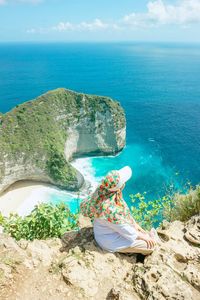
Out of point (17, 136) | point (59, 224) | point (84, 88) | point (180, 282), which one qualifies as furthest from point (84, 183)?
point (84, 88)

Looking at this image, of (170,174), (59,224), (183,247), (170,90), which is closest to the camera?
(183,247)

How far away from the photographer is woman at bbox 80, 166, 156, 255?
239 inches

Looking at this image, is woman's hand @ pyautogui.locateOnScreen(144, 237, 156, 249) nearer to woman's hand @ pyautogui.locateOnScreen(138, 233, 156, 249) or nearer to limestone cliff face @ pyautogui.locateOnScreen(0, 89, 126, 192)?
woman's hand @ pyautogui.locateOnScreen(138, 233, 156, 249)

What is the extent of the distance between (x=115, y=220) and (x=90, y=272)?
51.0 inches

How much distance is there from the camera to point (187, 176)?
138ft

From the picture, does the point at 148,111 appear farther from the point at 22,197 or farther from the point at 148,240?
the point at 148,240

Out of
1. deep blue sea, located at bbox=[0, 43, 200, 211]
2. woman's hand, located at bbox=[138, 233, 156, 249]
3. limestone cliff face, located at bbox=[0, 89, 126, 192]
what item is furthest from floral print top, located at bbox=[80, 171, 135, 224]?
limestone cliff face, located at bbox=[0, 89, 126, 192]

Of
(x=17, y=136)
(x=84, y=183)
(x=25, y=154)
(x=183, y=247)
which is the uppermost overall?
(x=183, y=247)

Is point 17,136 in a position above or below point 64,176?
above

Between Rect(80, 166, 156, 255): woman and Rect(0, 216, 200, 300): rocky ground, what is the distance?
0.29m

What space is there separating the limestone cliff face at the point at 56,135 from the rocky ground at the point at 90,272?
34118 millimetres

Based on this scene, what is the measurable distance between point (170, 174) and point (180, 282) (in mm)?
39383

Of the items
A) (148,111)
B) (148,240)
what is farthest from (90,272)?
(148,111)

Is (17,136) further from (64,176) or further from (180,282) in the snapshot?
(180,282)
